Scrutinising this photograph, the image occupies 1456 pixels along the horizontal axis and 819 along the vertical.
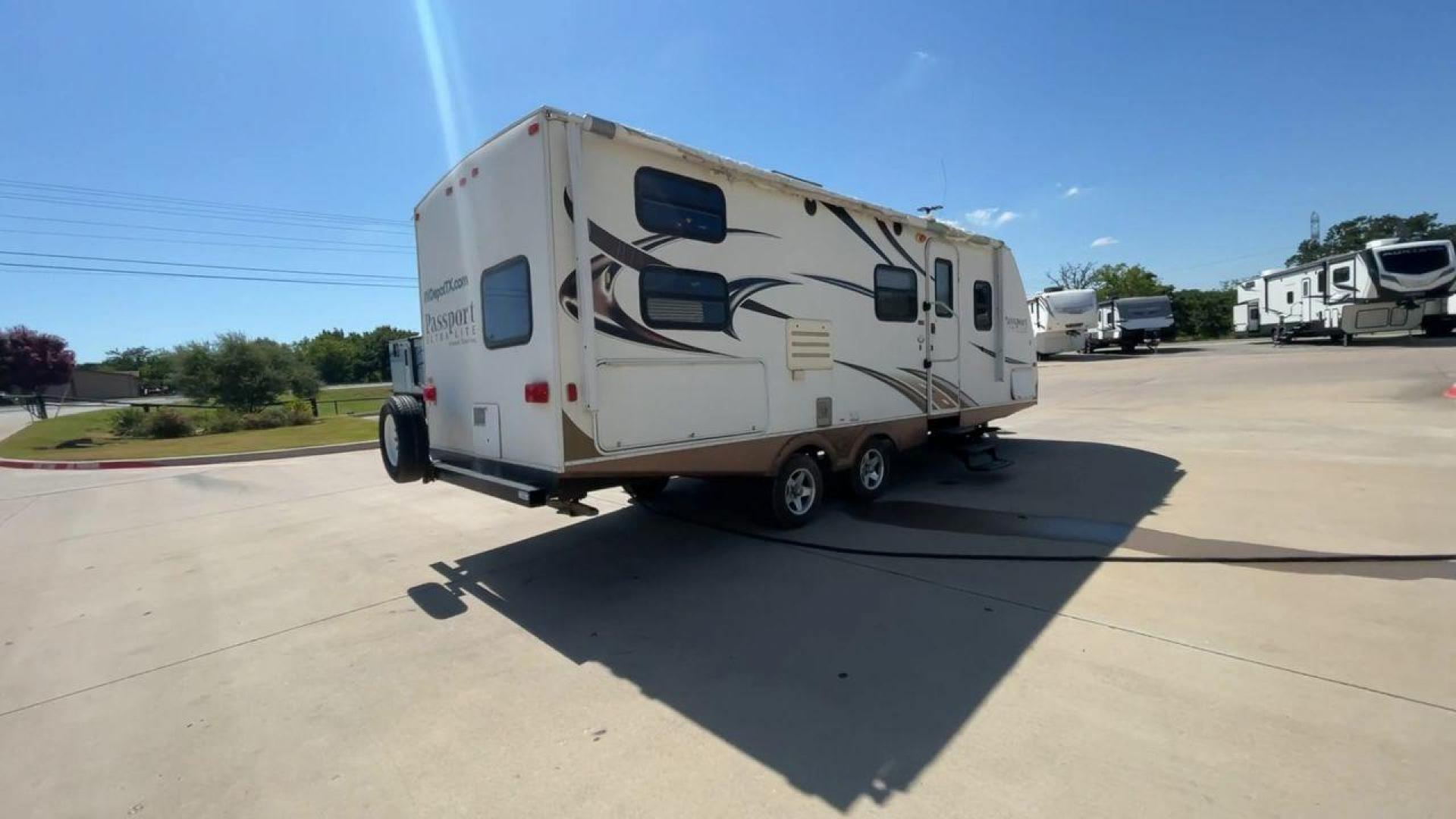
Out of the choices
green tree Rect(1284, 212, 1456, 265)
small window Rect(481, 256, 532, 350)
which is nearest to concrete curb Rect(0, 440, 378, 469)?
small window Rect(481, 256, 532, 350)

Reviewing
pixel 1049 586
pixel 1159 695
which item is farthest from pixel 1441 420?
pixel 1159 695

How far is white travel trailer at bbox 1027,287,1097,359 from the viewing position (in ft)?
89.5

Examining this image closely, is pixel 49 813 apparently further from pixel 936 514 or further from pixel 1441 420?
pixel 1441 420

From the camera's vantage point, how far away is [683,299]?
472 cm

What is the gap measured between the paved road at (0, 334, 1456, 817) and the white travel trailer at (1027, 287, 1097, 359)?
22075 mm

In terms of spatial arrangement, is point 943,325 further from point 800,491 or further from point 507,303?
point 507,303

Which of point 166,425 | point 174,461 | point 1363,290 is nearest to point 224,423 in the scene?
point 166,425

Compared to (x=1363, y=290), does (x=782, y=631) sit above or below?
below

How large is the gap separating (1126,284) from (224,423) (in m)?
63.9

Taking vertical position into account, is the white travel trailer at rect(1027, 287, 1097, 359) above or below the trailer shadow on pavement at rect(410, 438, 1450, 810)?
above

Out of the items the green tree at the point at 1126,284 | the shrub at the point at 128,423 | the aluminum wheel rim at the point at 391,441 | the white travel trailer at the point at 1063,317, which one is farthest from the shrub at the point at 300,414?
the green tree at the point at 1126,284

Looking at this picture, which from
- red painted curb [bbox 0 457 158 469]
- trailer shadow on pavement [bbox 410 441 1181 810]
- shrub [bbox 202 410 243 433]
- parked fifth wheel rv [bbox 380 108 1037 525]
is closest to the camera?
trailer shadow on pavement [bbox 410 441 1181 810]

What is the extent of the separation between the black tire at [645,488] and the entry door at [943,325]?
326 cm

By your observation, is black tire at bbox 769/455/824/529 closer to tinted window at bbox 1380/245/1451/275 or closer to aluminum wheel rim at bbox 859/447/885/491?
aluminum wheel rim at bbox 859/447/885/491
